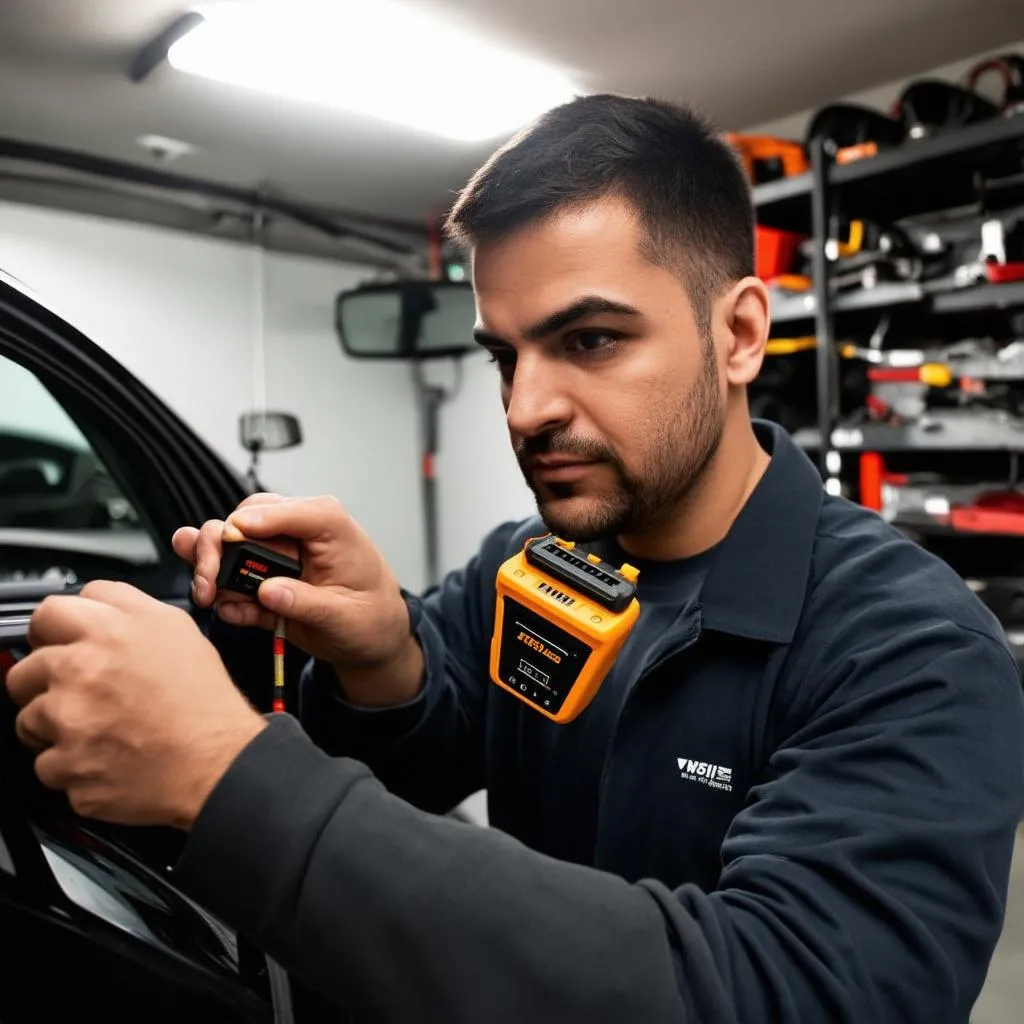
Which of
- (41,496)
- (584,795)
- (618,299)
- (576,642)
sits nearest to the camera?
(576,642)

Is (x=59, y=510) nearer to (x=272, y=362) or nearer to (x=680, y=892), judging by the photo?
(x=680, y=892)

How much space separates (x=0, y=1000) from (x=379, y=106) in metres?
3.23

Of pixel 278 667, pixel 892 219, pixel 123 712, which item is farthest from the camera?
pixel 892 219

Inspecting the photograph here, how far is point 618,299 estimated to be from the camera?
91 centimetres

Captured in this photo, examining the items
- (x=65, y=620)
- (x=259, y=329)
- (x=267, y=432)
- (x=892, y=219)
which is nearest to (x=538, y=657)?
(x=65, y=620)

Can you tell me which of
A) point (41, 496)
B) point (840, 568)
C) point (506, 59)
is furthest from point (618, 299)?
point (506, 59)

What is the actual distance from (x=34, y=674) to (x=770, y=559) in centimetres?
67

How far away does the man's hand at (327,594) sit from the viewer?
751 millimetres

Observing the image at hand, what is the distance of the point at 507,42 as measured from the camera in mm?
2783

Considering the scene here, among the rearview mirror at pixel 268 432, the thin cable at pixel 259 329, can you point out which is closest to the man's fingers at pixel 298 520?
the rearview mirror at pixel 268 432

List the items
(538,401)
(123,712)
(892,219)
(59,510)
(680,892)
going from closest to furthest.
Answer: (123,712) → (680,892) → (538,401) → (59,510) → (892,219)

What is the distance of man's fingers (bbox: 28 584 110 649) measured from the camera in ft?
1.63

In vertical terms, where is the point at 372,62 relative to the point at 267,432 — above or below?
above

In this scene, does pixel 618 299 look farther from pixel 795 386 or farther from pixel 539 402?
pixel 795 386
